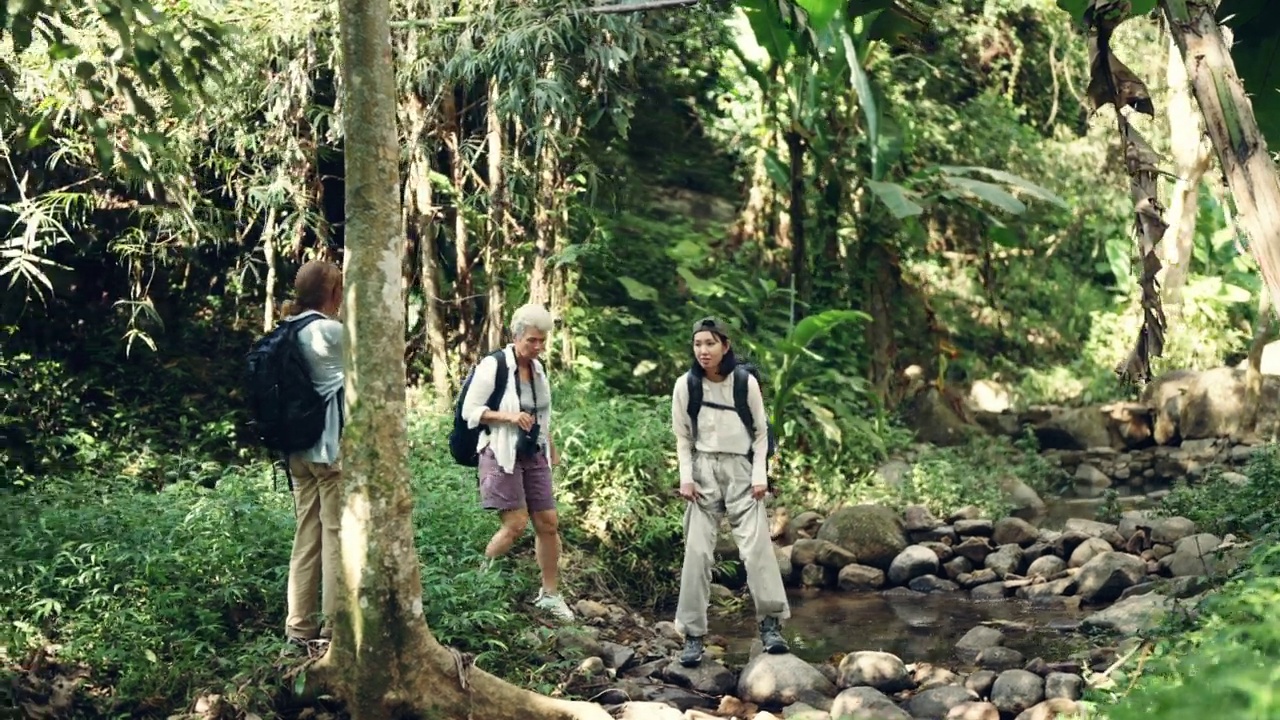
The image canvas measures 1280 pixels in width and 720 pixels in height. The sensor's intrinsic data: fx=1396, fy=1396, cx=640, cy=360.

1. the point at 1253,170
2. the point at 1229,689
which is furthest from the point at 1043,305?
the point at 1229,689

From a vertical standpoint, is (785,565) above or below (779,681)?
above

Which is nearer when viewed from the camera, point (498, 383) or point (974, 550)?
point (498, 383)

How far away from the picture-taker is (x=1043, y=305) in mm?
19672

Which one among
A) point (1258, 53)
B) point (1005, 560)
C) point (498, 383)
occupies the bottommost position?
point (1005, 560)

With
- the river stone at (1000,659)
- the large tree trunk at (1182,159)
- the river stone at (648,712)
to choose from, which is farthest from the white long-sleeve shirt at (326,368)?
the large tree trunk at (1182,159)

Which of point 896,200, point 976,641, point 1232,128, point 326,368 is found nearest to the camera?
point 1232,128

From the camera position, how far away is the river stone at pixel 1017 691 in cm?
679

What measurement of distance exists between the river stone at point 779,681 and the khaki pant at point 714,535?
408 mm

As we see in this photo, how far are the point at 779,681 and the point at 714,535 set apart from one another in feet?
3.00

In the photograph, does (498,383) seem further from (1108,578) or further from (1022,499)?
(1022,499)

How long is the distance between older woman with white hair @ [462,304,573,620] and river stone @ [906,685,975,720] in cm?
190

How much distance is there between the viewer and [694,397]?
7.51m

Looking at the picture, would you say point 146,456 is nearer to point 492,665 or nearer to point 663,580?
point 663,580

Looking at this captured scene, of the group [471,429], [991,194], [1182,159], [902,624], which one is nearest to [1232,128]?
[471,429]
